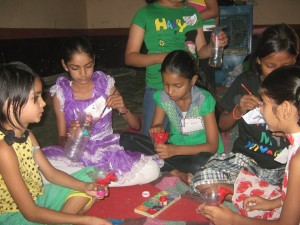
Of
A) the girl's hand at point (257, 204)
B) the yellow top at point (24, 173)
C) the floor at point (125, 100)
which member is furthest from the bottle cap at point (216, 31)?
the floor at point (125, 100)

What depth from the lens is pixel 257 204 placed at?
1.66 m

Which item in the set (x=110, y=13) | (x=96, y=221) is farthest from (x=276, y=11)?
(x=96, y=221)

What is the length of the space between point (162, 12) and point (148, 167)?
1.18 m

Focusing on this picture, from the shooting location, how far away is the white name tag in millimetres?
2398

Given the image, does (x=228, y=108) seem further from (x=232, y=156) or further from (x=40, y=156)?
(x=40, y=156)

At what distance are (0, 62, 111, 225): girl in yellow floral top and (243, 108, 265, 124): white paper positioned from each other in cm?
96

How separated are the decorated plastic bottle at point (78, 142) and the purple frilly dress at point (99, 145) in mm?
36

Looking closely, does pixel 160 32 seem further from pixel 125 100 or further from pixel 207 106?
pixel 125 100

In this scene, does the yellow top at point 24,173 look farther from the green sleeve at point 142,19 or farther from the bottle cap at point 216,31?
the bottle cap at point 216,31

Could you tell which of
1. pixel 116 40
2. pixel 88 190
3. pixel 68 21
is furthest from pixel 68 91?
pixel 116 40

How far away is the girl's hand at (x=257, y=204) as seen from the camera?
5.40 ft

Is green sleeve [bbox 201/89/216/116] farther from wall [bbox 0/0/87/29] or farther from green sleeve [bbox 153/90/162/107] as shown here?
wall [bbox 0/0/87/29]

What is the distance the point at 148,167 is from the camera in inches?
91.2

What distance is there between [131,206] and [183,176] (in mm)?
479
